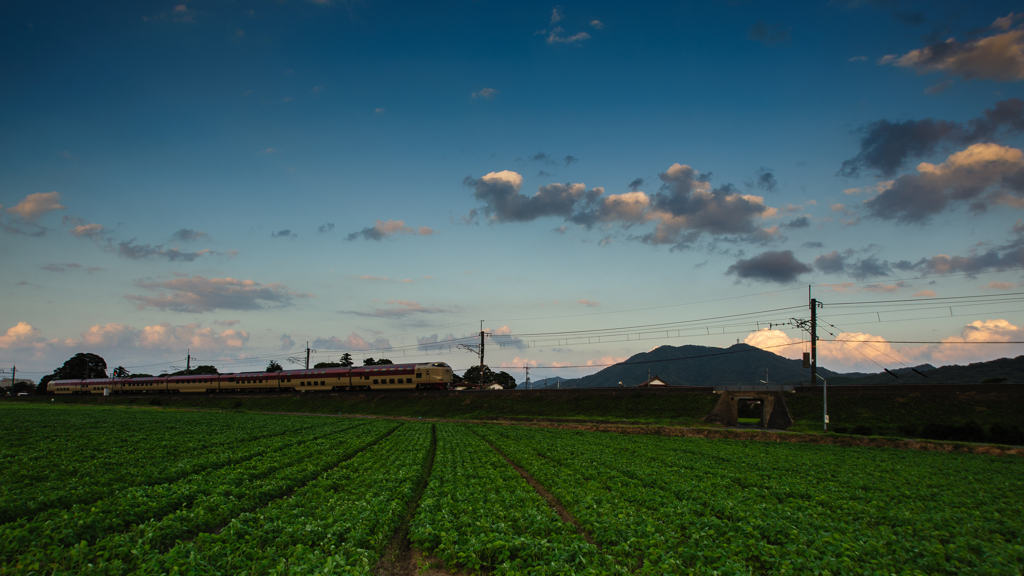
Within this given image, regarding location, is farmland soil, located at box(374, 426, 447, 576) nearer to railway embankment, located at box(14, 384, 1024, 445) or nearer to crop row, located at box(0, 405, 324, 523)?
crop row, located at box(0, 405, 324, 523)

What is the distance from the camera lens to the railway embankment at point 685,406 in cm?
4275

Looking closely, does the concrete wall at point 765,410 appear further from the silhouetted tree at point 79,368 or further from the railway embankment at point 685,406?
the silhouetted tree at point 79,368

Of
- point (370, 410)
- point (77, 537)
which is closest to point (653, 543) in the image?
point (77, 537)

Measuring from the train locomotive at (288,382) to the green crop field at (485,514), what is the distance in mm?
50936

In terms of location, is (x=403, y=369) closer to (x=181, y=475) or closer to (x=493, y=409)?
(x=493, y=409)

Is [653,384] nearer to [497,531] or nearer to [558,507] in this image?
[558,507]

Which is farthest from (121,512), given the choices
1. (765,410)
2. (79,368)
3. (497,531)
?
(79,368)

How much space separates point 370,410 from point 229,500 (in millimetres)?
62248

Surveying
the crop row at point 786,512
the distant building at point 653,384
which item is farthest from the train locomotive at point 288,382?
the crop row at point 786,512

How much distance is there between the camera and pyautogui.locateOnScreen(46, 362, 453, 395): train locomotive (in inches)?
3054

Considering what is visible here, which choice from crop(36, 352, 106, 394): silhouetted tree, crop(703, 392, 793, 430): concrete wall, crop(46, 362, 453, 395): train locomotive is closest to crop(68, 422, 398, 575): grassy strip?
crop(703, 392, 793, 430): concrete wall

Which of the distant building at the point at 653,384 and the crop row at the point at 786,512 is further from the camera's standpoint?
the distant building at the point at 653,384

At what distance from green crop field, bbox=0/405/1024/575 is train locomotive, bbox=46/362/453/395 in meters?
50.9

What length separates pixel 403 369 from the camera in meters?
77.8
